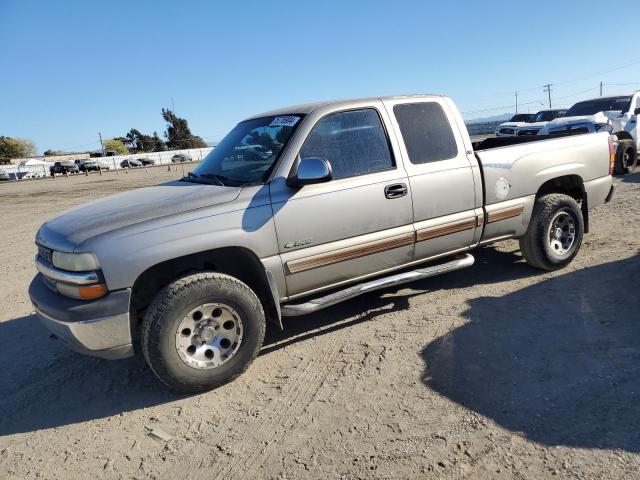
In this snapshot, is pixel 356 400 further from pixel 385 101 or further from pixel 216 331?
pixel 385 101

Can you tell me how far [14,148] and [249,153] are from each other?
10739 cm

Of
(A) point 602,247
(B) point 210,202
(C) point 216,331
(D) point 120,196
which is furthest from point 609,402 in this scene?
(D) point 120,196

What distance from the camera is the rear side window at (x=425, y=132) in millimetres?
→ 4090

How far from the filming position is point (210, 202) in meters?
3.31

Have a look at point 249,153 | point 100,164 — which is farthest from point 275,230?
point 100,164

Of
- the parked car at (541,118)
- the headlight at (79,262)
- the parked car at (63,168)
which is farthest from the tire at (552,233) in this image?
the parked car at (63,168)

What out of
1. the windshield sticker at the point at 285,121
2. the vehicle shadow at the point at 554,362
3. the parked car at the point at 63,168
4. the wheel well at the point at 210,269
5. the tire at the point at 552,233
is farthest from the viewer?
the parked car at the point at 63,168

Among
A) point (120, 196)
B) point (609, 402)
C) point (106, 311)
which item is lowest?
point (609, 402)

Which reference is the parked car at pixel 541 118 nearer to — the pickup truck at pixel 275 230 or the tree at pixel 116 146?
the pickup truck at pixel 275 230

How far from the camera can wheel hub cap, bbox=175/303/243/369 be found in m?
3.24

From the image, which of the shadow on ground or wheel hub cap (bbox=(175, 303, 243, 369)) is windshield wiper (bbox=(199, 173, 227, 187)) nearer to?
wheel hub cap (bbox=(175, 303, 243, 369))

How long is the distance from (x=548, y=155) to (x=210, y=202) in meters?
3.56

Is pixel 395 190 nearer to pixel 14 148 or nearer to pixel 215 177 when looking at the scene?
pixel 215 177

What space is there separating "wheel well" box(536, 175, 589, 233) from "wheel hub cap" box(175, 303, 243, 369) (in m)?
3.49
